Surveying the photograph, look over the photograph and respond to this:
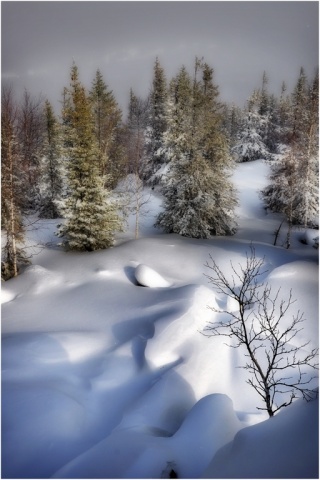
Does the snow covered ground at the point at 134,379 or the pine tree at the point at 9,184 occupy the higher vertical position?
the pine tree at the point at 9,184

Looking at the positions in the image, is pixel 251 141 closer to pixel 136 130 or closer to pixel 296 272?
pixel 136 130

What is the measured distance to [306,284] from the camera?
44.1 feet

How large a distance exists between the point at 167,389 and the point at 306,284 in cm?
829

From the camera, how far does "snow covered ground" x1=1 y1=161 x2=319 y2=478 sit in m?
5.63

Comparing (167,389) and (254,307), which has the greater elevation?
(254,307)

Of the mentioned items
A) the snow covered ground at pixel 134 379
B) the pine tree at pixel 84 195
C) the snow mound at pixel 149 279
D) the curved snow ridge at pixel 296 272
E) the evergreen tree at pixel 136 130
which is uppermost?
the evergreen tree at pixel 136 130

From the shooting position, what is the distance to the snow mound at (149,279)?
48.9 ft

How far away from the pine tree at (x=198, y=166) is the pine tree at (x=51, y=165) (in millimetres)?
13491

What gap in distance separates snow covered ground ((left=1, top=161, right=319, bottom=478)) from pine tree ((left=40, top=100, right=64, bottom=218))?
44.7ft

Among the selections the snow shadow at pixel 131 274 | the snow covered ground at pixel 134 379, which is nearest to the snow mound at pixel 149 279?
the snow covered ground at pixel 134 379

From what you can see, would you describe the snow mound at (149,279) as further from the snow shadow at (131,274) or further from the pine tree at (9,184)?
the pine tree at (9,184)

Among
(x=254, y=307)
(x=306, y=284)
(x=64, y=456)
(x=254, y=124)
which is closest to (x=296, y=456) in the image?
(x=64, y=456)

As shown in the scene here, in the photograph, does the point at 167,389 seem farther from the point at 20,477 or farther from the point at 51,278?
the point at 51,278

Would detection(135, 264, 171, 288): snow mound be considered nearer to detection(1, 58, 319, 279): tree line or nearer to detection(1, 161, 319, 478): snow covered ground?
detection(1, 161, 319, 478): snow covered ground
